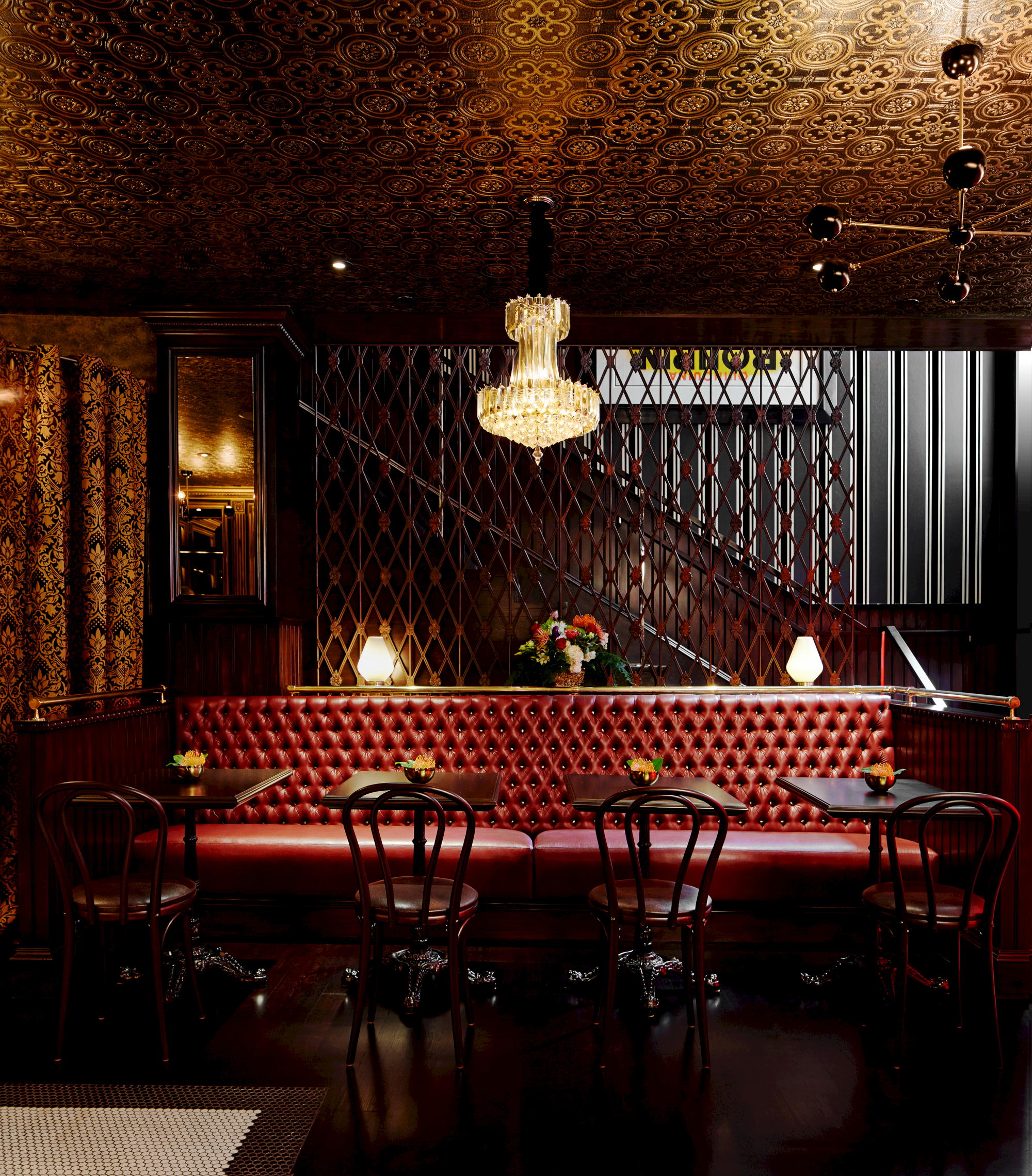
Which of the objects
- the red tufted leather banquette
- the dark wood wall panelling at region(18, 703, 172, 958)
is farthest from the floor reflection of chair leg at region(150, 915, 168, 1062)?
the red tufted leather banquette

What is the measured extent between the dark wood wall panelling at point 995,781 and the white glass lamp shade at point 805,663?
60 centimetres

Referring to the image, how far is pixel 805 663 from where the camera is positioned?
14.3ft

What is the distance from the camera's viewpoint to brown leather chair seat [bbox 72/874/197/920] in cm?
265

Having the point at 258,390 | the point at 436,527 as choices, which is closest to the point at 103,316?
the point at 258,390

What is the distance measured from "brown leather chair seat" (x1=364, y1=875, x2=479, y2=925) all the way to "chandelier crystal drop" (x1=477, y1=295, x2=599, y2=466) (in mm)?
1744

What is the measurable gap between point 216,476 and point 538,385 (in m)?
1.86

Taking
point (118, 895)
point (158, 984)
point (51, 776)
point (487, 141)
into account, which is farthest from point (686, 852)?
point (51, 776)

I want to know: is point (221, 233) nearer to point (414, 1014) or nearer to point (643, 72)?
point (643, 72)

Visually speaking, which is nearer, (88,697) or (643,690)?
(88,697)

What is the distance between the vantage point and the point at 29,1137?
216cm

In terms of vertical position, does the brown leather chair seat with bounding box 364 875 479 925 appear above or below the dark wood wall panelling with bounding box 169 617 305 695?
below

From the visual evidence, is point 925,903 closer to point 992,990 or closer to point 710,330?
point 992,990

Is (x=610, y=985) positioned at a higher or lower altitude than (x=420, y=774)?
lower

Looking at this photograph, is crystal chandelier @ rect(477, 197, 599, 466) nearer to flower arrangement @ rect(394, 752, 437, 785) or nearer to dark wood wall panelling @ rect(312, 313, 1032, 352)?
dark wood wall panelling @ rect(312, 313, 1032, 352)
